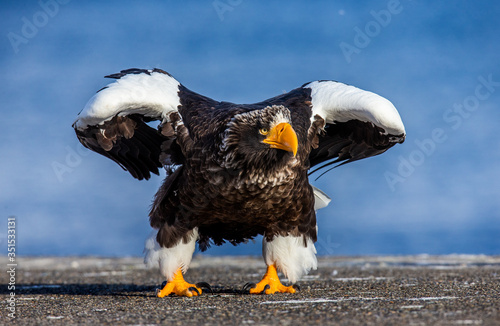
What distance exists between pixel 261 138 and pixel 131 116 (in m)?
1.84

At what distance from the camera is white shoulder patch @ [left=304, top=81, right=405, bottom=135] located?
21.3ft

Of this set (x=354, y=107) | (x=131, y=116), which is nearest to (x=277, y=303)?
(x=354, y=107)

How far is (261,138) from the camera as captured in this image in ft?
18.0

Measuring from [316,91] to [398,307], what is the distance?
300 cm

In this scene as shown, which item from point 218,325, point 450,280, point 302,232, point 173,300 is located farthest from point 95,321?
point 450,280

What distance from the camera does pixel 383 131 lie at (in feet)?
22.6

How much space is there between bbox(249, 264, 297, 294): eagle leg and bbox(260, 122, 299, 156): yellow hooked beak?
180 centimetres

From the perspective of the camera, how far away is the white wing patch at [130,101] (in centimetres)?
618

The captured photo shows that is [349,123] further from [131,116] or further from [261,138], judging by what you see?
[131,116]

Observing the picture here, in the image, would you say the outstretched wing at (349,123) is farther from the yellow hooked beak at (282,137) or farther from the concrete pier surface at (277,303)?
the concrete pier surface at (277,303)

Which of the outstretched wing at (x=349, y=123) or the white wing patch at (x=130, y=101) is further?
the outstretched wing at (x=349, y=123)

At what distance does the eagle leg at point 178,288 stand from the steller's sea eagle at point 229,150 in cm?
1

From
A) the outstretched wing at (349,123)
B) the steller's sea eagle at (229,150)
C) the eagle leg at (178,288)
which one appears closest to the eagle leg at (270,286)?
the steller's sea eagle at (229,150)

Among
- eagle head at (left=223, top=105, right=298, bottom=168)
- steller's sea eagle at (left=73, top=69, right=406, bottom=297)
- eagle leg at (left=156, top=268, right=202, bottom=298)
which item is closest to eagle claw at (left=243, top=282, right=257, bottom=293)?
steller's sea eagle at (left=73, top=69, right=406, bottom=297)
